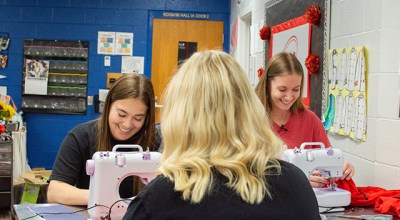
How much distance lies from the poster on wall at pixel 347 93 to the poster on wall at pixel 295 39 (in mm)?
346

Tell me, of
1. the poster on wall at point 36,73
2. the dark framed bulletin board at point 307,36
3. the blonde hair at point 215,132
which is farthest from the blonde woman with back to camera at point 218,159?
the poster on wall at point 36,73

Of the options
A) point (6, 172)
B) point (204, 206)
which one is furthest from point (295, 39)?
point (204, 206)

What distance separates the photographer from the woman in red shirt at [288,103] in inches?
104

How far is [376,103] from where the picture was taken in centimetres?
279

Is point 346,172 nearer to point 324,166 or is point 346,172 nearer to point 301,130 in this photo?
point 324,166

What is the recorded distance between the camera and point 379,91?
9.09ft

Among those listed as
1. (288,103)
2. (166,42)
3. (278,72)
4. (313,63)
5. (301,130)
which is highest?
(166,42)

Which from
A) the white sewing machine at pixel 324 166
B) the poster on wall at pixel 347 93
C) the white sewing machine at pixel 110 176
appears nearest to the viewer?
the white sewing machine at pixel 110 176

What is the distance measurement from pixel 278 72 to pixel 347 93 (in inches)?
27.2

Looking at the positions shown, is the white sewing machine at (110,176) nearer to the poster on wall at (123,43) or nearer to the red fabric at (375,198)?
the red fabric at (375,198)

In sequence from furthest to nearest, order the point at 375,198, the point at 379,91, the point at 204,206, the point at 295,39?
the point at 295,39 → the point at 379,91 → the point at 375,198 → the point at 204,206

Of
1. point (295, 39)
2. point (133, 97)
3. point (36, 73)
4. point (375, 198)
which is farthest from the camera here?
point (36, 73)

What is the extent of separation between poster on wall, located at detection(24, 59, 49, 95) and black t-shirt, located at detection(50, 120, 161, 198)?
435 cm

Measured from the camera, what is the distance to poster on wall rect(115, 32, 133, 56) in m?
6.52
